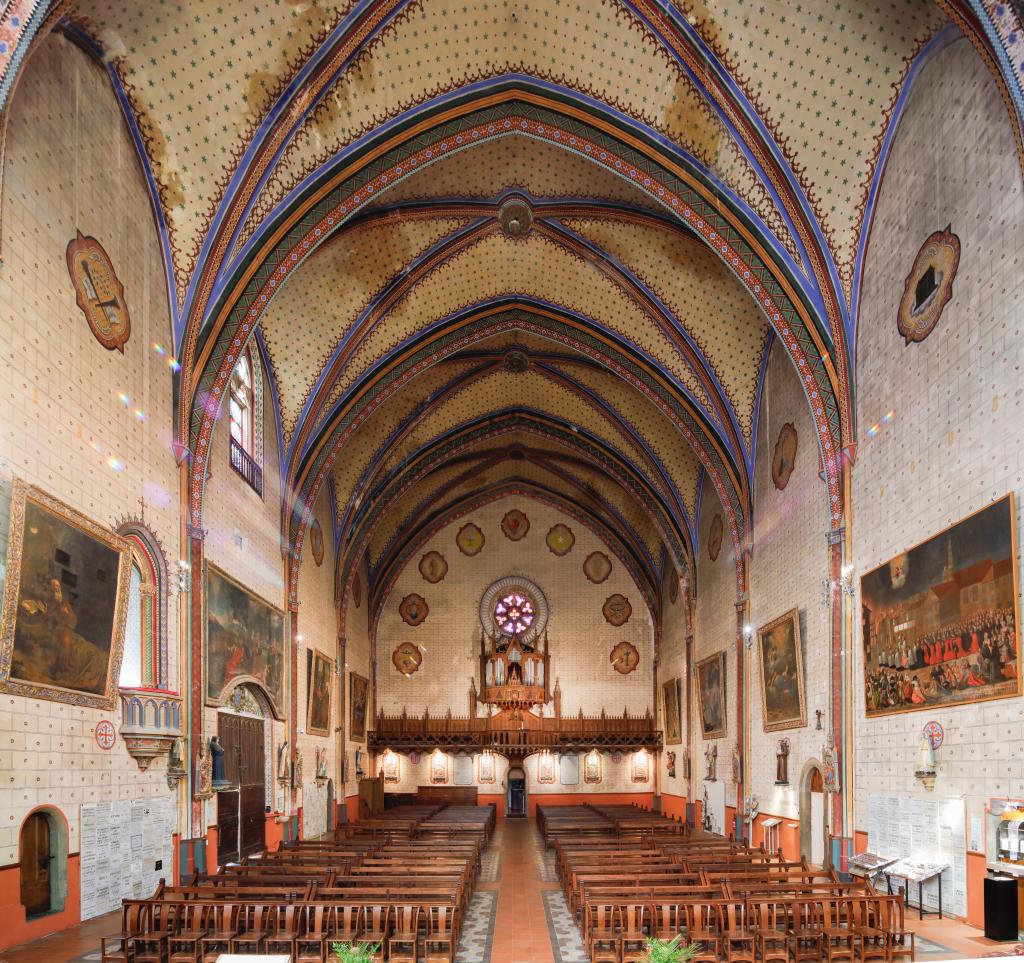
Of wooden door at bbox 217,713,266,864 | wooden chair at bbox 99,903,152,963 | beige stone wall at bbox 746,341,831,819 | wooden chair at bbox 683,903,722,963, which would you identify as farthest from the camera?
wooden door at bbox 217,713,266,864

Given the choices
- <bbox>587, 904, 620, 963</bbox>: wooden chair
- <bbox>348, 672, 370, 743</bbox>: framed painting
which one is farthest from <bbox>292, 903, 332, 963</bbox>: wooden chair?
<bbox>348, 672, 370, 743</bbox>: framed painting

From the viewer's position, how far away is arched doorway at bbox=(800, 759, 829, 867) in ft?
63.5

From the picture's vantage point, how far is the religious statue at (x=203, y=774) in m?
17.2

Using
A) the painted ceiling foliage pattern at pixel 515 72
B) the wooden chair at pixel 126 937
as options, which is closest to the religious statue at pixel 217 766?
the wooden chair at pixel 126 937

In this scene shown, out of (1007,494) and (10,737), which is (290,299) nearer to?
(10,737)

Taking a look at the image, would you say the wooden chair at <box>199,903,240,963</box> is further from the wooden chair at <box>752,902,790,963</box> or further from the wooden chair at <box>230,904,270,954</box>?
the wooden chair at <box>752,902,790,963</box>

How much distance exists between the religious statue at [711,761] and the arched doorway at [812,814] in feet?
28.0

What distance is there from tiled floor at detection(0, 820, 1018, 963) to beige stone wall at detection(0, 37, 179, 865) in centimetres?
126

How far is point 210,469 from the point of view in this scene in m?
18.7

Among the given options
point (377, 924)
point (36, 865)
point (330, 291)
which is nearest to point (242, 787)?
point (36, 865)

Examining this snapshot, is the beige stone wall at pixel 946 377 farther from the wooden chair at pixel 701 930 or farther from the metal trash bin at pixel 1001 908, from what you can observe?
the wooden chair at pixel 701 930

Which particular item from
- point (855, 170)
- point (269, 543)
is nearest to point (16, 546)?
point (269, 543)

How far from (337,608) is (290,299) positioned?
13.0 meters

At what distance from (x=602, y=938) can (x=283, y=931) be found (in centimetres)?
409
